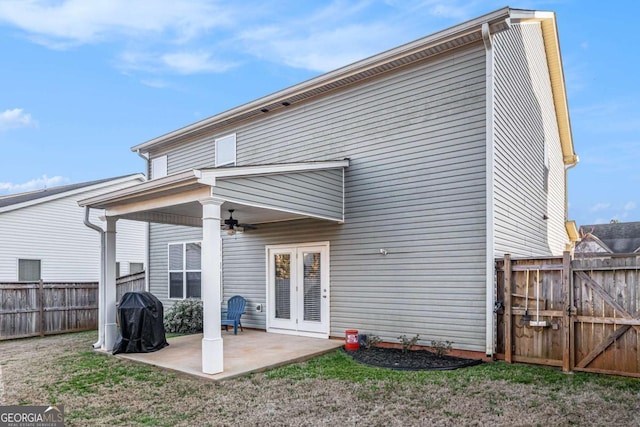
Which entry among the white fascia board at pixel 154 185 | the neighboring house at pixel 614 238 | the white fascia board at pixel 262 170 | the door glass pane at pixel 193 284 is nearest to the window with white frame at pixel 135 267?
the door glass pane at pixel 193 284

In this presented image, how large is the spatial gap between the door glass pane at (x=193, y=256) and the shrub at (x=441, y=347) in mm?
6514

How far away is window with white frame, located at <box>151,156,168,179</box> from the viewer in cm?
1208

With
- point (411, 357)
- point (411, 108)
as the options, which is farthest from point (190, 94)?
point (411, 357)

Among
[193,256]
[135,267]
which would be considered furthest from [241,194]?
[135,267]

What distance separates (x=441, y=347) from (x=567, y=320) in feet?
5.90

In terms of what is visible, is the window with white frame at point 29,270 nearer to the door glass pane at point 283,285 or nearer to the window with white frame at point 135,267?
the window with white frame at point 135,267

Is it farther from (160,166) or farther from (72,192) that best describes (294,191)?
(72,192)

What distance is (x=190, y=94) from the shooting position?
1000 inches

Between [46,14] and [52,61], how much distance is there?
988cm

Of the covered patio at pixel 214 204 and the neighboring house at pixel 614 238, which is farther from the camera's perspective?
the neighboring house at pixel 614 238

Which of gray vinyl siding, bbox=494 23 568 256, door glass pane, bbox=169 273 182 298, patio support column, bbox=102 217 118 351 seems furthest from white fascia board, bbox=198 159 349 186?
door glass pane, bbox=169 273 182 298

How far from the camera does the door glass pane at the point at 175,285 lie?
37.4 feet

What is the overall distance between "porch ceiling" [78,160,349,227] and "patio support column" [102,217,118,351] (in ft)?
1.35

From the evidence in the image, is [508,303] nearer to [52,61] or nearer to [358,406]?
[358,406]
